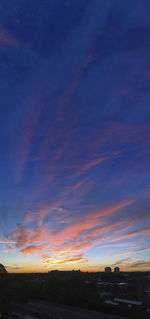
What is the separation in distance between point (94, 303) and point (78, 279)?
15431 mm

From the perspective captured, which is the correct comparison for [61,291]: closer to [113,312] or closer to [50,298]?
[50,298]

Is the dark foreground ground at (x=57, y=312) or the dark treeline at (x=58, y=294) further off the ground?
the dark treeline at (x=58, y=294)

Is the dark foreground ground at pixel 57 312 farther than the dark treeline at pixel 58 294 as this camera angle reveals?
Yes

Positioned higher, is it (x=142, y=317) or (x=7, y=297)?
(x=7, y=297)

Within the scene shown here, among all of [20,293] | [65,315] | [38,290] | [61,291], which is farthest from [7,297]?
[38,290]

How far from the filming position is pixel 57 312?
70562mm

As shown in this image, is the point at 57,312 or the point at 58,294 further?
the point at 58,294

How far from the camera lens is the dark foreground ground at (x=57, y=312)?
63094 mm

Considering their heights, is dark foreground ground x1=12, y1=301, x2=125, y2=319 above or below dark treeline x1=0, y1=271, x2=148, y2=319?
below

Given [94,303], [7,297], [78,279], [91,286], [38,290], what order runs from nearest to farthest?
[7,297] → [94,303] → [78,279] → [38,290] → [91,286]

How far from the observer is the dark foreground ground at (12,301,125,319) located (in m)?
63.1

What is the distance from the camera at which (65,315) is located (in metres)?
65.8

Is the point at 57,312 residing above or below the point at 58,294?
below

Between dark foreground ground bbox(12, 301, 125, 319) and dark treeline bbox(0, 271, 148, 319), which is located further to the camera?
dark foreground ground bbox(12, 301, 125, 319)
